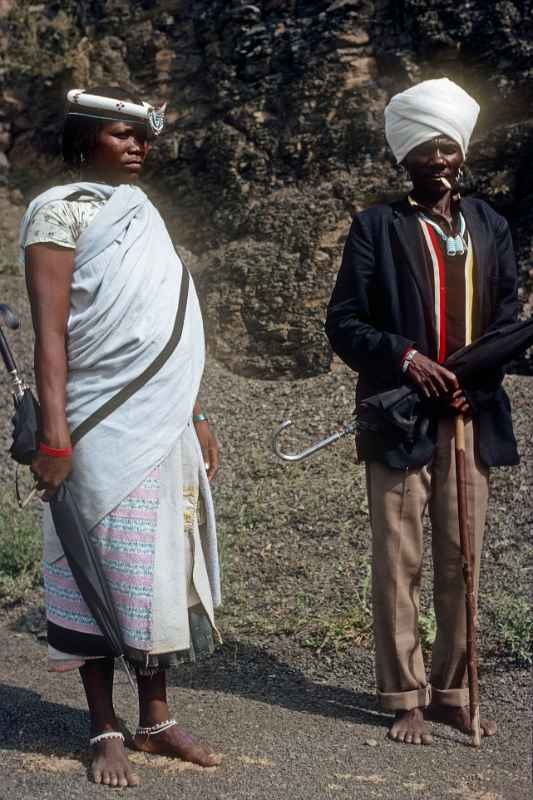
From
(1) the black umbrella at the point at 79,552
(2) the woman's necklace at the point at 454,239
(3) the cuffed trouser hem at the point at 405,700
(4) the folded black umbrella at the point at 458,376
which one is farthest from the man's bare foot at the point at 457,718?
(2) the woman's necklace at the point at 454,239

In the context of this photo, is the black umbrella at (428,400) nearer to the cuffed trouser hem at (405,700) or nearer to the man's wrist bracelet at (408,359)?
the man's wrist bracelet at (408,359)

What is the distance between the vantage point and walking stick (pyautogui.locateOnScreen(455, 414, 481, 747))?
3.54 meters

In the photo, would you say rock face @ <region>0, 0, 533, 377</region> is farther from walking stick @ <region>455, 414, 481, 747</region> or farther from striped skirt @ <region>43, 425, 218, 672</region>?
striped skirt @ <region>43, 425, 218, 672</region>

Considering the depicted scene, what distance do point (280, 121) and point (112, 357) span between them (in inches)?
239

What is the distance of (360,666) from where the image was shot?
14.4 feet

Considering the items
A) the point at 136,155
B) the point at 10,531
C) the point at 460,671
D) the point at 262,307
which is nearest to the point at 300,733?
the point at 460,671

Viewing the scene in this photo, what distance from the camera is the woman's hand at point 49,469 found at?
3.02 metres

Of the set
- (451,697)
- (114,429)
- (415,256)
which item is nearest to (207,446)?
(114,429)

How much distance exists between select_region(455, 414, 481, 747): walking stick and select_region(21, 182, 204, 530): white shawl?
101cm

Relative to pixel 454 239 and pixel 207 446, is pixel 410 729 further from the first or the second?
pixel 454 239

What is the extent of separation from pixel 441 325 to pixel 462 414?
0.31m

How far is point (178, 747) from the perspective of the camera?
3.18 meters

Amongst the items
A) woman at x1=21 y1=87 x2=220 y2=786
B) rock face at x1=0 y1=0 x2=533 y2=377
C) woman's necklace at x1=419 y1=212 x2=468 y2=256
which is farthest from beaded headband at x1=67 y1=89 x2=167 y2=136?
rock face at x1=0 y1=0 x2=533 y2=377

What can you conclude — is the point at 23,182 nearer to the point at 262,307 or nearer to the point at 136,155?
the point at 262,307
